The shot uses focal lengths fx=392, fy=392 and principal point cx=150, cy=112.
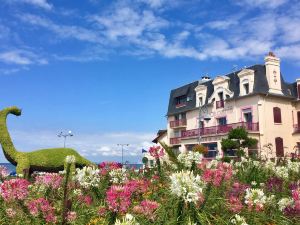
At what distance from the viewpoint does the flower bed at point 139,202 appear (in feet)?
8.60

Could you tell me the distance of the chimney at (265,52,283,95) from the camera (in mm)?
35872

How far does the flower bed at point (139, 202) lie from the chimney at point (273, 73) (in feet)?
105

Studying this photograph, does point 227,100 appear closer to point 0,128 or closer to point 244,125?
point 244,125

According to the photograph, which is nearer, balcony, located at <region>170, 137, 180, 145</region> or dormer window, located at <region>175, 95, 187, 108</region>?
balcony, located at <region>170, 137, 180, 145</region>

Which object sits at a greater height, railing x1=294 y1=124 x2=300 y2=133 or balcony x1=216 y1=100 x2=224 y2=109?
balcony x1=216 y1=100 x2=224 y2=109

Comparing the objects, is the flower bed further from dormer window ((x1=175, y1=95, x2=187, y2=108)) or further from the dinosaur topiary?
dormer window ((x1=175, y1=95, x2=187, y2=108))

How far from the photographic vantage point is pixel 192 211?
105 inches

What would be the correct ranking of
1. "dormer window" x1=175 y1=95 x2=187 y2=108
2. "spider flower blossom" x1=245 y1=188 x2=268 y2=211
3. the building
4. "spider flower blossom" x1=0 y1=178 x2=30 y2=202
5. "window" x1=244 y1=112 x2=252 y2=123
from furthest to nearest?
"dormer window" x1=175 y1=95 x2=187 y2=108
"window" x1=244 y1=112 x2=252 y2=123
the building
"spider flower blossom" x1=245 y1=188 x2=268 y2=211
"spider flower blossom" x1=0 y1=178 x2=30 y2=202

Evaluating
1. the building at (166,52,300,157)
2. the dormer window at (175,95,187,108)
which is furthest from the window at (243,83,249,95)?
the dormer window at (175,95,187,108)

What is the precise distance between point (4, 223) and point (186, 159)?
90.7 inches

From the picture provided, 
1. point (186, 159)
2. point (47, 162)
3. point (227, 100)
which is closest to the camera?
point (186, 159)

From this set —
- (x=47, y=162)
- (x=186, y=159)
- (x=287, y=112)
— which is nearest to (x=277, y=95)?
(x=287, y=112)

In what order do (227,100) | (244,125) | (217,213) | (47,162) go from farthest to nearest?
(227,100)
(244,125)
(47,162)
(217,213)

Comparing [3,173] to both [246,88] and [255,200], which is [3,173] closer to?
[255,200]
